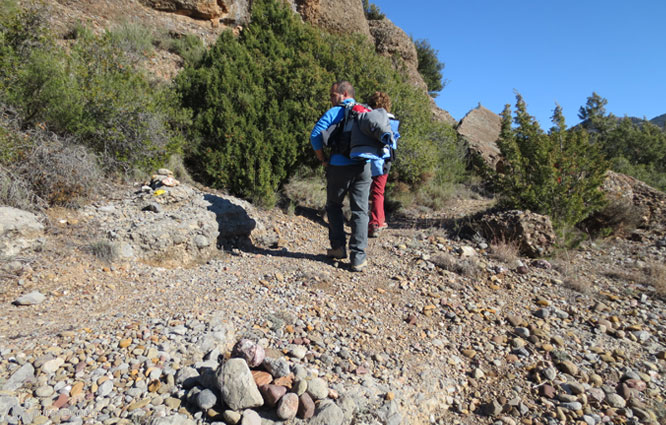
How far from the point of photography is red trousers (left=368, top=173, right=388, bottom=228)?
4801 mm

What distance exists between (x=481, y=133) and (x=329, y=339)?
11068 mm

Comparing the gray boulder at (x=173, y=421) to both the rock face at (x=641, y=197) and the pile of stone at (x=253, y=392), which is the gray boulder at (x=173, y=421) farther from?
the rock face at (x=641, y=197)

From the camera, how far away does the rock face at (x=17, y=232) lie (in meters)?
3.08

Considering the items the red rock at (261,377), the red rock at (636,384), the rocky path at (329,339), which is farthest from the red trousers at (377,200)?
the red rock at (261,377)

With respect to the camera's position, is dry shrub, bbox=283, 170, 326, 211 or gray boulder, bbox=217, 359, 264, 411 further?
dry shrub, bbox=283, 170, 326, 211

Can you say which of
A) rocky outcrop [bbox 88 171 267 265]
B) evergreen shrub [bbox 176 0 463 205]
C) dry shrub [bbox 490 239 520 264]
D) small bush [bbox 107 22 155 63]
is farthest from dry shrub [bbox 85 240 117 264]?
dry shrub [bbox 490 239 520 264]

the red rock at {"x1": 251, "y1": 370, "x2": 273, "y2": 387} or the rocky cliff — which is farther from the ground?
the rocky cliff

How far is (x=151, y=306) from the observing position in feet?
9.42

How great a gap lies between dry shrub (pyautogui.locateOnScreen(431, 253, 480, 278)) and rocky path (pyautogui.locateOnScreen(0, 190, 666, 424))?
0.03 m

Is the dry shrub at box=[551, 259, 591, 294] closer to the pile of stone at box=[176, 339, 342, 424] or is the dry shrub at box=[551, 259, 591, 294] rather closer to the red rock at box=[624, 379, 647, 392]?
the red rock at box=[624, 379, 647, 392]

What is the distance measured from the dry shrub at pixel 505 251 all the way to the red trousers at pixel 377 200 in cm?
149

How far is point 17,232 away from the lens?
10.4ft

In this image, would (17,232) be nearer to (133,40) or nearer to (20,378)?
(20,378)

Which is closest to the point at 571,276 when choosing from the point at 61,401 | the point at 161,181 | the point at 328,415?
the point at 328,415
